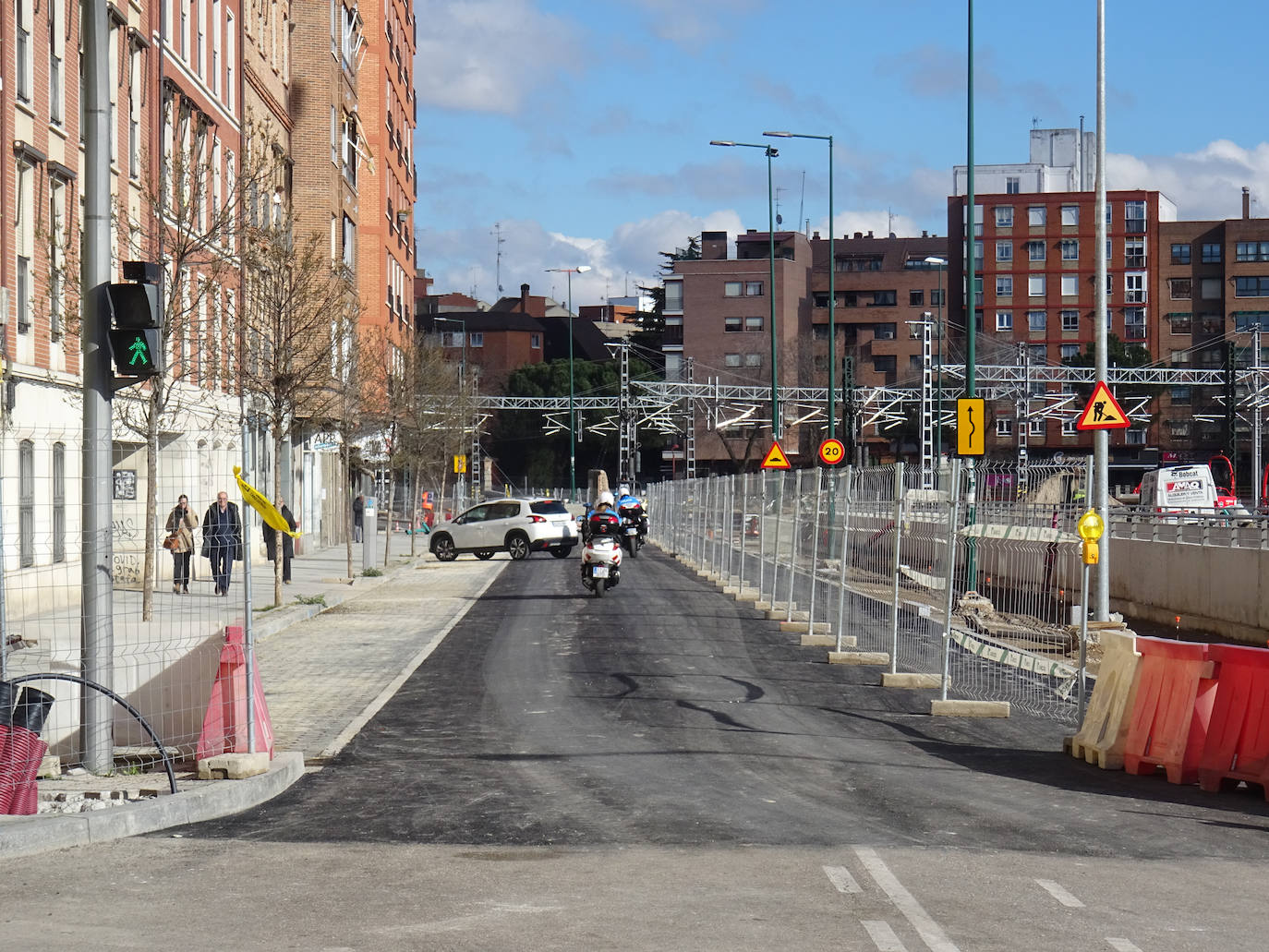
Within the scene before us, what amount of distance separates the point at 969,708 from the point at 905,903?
7.63m

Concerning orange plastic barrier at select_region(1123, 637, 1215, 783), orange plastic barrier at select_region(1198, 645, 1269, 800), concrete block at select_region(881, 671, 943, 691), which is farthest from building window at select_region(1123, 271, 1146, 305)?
orange plastic barrier at select_region(1198, 645, 1269, 800)

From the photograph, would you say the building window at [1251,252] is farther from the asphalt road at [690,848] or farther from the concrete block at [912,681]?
the asphalt road at [690,848]

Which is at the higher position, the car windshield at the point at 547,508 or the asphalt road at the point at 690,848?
the car windshield at the point at 547,508

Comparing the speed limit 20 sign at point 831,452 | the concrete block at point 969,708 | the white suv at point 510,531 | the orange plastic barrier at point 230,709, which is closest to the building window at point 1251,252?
the white suv at point 510,531

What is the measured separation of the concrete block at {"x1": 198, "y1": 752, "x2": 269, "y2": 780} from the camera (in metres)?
10.3

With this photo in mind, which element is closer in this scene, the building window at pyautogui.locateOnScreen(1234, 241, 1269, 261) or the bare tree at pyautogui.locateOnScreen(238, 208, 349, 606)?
the bare tree at pyautogui.locateOnScreen(238, 208, 349, 606)

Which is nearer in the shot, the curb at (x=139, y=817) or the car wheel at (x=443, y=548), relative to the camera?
the curb at (x=139, y=817)

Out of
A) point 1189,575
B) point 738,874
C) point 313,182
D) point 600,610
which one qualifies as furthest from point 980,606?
point 313,182

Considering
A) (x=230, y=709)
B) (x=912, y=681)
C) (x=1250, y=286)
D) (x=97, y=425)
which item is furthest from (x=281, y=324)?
(x=1250, y=286)

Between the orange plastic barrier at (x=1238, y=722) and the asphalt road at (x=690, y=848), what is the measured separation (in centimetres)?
21

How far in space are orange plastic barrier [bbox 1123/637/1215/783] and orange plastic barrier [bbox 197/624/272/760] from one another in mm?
5900

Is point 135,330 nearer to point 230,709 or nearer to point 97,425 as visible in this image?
point 97,425

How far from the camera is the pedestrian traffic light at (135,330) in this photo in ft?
35.3

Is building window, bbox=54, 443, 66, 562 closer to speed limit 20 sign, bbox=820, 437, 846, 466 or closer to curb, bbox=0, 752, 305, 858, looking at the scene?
curb, bbox=0, 752, 305, 858
